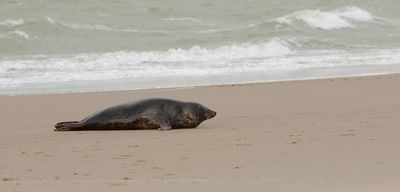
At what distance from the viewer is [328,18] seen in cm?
2692

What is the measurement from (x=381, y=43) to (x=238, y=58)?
4522mm

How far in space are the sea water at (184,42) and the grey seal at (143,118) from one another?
432cm

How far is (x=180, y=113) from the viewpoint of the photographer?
28.5ft

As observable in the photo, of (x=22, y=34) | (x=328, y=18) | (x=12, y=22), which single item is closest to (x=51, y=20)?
(x=12, y=22)

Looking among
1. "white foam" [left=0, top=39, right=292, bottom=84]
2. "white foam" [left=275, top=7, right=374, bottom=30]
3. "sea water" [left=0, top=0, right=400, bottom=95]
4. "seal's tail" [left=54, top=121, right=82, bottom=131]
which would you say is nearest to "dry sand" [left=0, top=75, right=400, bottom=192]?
"seal's tail" [left=54, top=121, right=82, bottom=131]

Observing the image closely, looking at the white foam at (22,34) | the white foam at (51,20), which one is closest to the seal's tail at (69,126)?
the white foam at (22,34)

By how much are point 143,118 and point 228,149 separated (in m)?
1.84

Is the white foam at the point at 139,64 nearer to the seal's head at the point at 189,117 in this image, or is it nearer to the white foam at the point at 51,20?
the white foam at the point at 51,20

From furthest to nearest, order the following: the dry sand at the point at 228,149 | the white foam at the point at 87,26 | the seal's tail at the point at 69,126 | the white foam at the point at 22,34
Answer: the white foam at the point at 87,26, the white foam at the point at 22,34, the seal's tail at the point at 69,126, the dry sand at the point at 228,149

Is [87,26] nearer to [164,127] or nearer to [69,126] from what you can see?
[69,126]

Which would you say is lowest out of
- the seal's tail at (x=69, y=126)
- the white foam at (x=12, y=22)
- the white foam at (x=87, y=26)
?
the seal's tail at (x=69, y=126)

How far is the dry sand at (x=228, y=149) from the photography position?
17.8 ft

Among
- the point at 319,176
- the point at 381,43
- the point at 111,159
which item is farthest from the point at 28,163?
the point at 381,43

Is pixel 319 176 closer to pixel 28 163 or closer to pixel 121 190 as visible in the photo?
pixel 121 190
